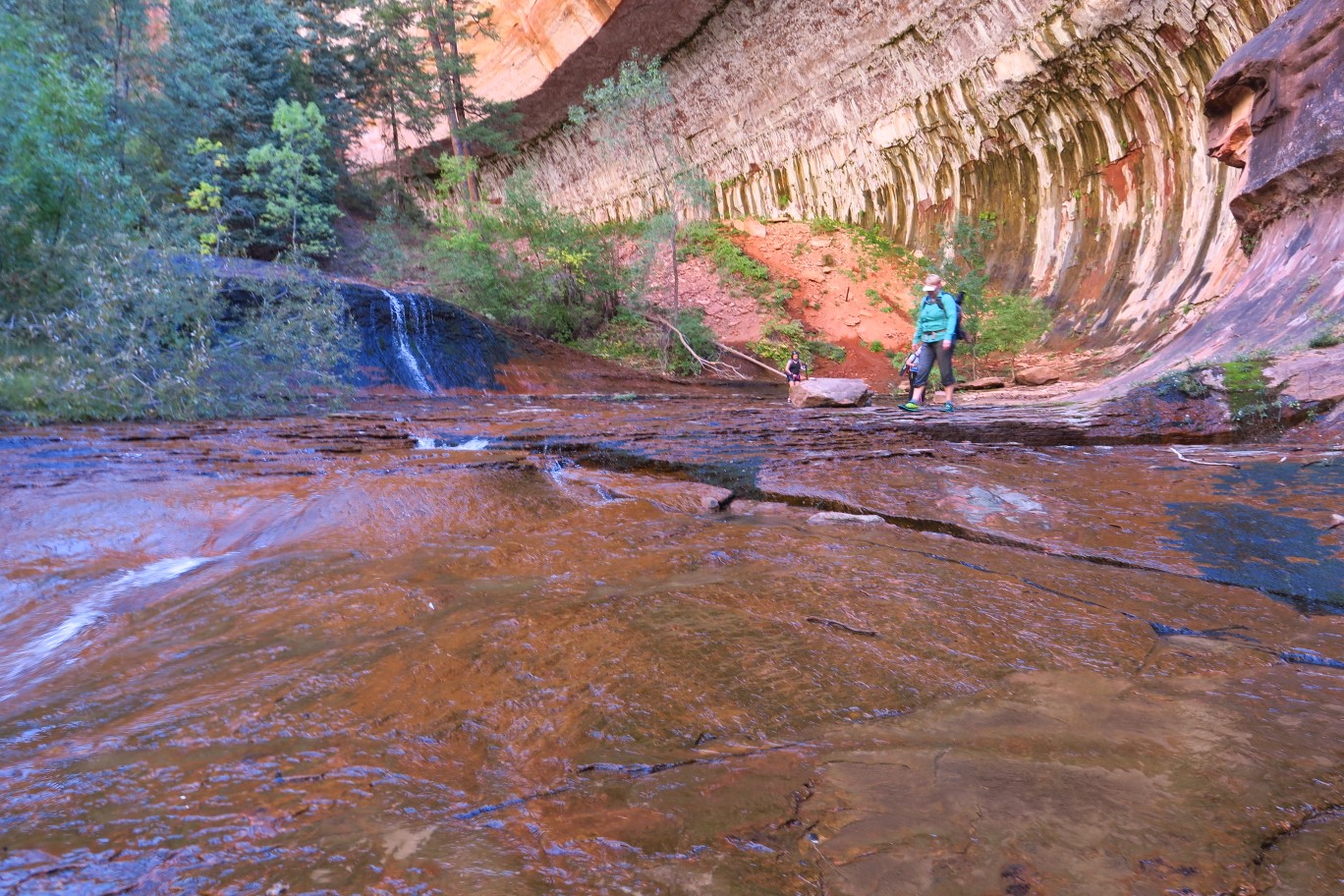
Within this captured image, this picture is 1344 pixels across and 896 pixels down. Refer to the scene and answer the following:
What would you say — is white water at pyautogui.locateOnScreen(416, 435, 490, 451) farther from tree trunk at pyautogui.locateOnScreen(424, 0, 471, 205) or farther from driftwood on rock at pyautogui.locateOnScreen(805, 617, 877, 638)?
tree trunk at pyautogui.locateOnScreen(424, 0, 471, 205)

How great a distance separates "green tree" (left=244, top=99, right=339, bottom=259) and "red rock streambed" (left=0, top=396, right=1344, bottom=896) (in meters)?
16.2

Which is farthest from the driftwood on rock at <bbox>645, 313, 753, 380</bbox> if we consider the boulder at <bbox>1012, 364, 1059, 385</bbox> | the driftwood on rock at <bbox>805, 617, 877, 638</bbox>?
the driftwood on rock at <bbox>805, 617, 877, 638</bbox>

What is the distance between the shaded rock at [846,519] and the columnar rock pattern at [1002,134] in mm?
11552

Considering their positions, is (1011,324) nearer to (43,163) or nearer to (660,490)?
(660,490)

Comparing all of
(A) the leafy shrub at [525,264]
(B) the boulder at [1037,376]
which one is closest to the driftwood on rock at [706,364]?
(A) the leafy shrub at [525,264]

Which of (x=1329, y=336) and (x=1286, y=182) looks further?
(x=1286, y=182)

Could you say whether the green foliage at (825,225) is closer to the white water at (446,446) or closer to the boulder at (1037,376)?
the boulder at (1037,376)

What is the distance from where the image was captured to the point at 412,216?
29781mm

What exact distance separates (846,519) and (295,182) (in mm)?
22513

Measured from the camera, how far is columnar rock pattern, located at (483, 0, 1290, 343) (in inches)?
553

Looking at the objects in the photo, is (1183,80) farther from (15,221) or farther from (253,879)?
(15,221)

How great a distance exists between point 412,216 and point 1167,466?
30.7 metres

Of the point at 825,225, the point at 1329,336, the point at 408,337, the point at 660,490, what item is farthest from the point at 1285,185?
the point at 825,225

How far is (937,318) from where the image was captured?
9.25m
